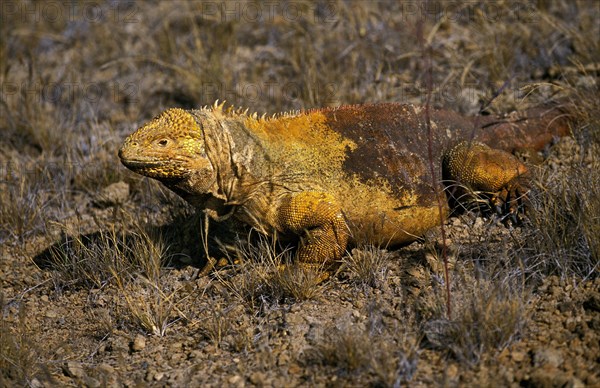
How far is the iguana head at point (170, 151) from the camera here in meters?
5.25

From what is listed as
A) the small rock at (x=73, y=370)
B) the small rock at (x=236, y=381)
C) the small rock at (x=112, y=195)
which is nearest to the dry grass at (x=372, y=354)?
the small rock at (x=236, y=381)

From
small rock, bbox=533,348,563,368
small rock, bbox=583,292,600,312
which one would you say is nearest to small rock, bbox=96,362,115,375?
small rock, bbox=533,348,563,368

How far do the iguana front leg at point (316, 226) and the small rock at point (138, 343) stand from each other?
1.34 m

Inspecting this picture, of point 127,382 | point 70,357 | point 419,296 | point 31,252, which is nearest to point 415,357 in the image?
point 419,296

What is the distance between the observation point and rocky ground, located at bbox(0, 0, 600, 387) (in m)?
4.55

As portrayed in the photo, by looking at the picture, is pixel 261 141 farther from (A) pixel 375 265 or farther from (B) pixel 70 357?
(B) pixel 70 357

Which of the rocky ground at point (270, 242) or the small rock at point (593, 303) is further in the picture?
the small rock at point (593, 303)

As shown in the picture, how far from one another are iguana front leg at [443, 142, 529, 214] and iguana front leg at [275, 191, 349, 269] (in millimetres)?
1129

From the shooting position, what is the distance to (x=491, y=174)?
5.81 meters

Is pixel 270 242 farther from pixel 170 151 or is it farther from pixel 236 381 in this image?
pixel 236 381

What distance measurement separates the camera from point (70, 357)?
5082mm

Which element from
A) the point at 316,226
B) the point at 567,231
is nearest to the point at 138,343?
the point at 316,226

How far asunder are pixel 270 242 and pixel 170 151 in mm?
1165

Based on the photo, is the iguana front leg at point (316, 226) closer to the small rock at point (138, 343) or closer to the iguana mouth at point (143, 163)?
the iguana mouth at point (143, 163)
